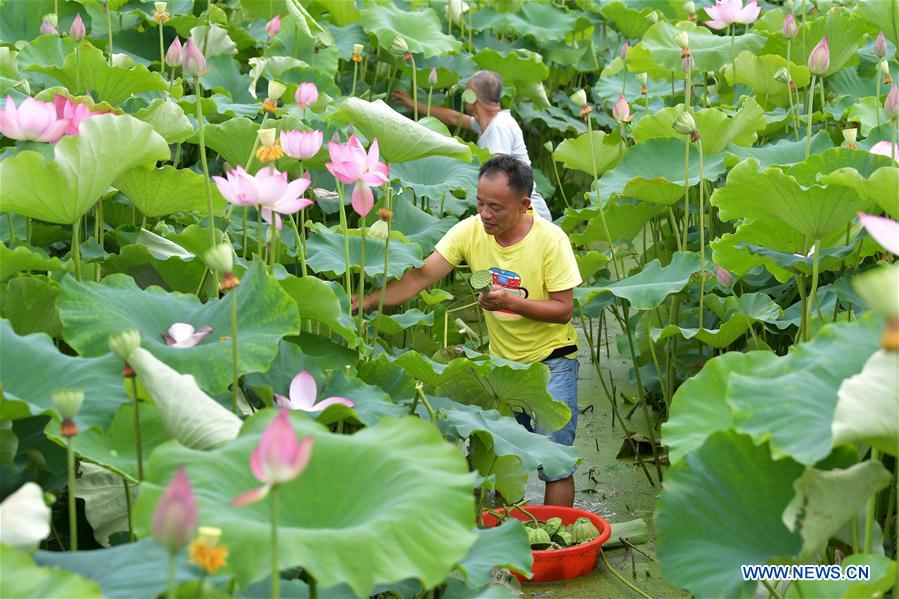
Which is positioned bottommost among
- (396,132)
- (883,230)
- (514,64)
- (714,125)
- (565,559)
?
(565,559)

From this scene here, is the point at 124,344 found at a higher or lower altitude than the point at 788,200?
higher

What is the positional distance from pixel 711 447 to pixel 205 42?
4.44ft

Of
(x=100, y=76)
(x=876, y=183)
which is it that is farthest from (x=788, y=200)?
(x=100, y=76)

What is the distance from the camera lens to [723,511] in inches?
57.7

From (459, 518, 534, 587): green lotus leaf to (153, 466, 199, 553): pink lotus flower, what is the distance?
0.62 meters

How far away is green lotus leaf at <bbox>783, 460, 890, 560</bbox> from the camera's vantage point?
1.32m

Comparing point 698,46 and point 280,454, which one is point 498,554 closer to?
point 280,454

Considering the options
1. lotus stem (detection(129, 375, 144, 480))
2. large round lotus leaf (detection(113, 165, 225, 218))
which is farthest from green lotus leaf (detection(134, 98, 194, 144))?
lotus stem (detection(129, 375, 144, 480))

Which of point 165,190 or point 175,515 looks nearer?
point 175,515

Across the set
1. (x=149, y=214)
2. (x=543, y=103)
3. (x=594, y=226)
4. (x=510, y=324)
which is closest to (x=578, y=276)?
(x=510, y=324)

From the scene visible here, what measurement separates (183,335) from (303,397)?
0.20m

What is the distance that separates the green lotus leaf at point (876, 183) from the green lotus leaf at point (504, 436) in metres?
0.67

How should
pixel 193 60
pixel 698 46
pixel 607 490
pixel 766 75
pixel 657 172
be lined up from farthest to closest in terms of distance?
1. pixel 698 46
2. pixel 766 75
3. pixel 657 172
4. pixel 607 490
5. pixel 193 60

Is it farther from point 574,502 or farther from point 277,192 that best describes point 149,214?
point 574,502
